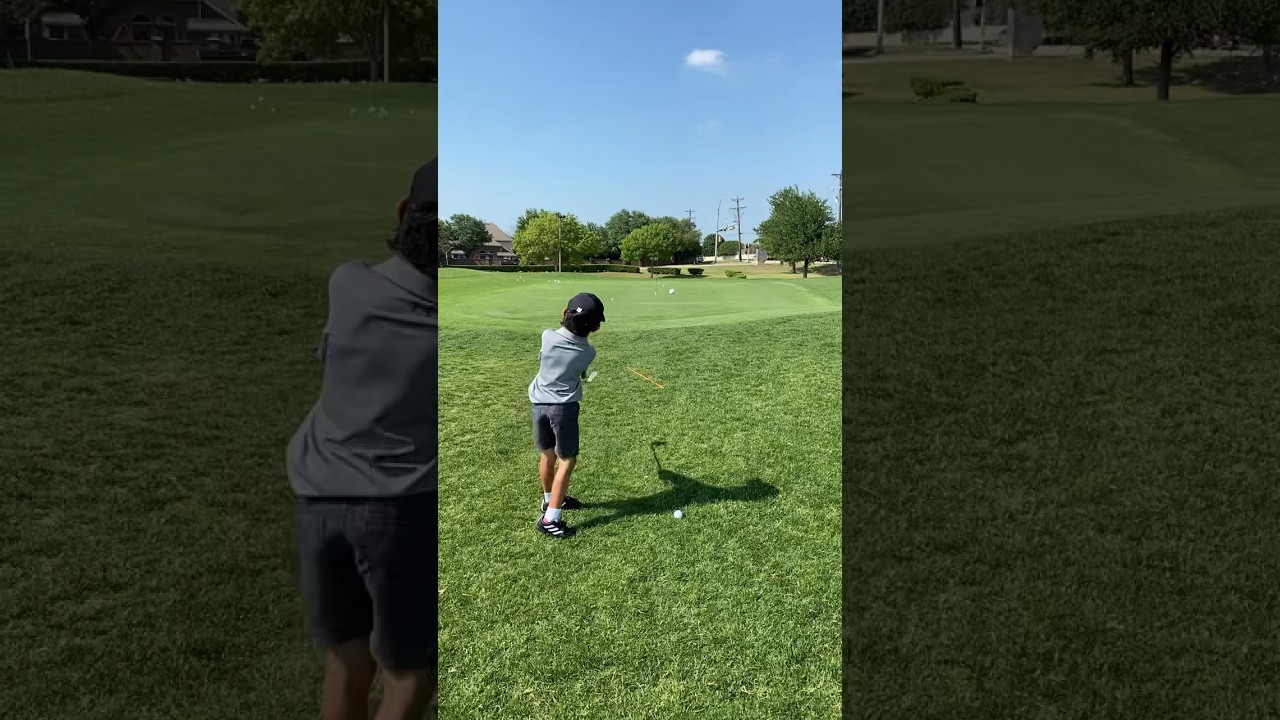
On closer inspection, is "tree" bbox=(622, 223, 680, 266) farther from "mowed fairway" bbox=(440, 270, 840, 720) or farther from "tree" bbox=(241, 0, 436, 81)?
"tree" bbox=(241, 0, 436, 81)

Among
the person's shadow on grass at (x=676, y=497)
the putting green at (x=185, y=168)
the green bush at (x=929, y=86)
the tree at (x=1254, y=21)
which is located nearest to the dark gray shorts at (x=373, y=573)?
the person's shadow on grass at (x=676, y=497)

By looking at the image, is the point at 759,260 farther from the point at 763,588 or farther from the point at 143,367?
the point at 143,367

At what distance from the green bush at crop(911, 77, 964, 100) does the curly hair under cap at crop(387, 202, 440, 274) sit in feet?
20.3

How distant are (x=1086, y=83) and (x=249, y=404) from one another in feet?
29.3

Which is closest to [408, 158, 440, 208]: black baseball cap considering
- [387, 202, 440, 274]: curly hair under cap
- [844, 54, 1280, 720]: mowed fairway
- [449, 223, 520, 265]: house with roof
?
[387, 202, 440, 274]: curly hair under cap

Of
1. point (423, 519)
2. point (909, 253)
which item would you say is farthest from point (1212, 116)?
point (423, 519)

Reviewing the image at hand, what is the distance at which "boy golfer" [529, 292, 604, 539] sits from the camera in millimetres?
2503

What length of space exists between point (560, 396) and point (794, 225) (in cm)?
117

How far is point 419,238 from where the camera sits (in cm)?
141

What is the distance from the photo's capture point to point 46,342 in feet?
13.6

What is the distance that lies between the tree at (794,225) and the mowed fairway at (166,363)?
4.07 feet

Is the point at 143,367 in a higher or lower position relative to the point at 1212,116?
lower

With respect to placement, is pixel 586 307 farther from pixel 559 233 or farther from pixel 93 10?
pixel 93 10

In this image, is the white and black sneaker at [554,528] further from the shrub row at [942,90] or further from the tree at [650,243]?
the shrub row at [942,90]
